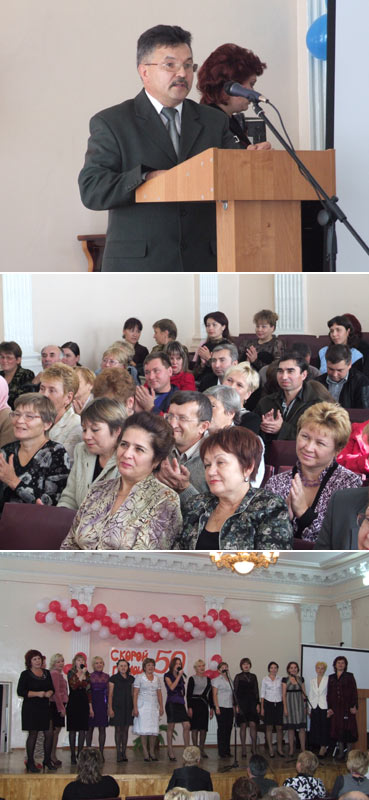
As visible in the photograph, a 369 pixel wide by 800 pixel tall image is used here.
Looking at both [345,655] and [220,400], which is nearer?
[220,400]

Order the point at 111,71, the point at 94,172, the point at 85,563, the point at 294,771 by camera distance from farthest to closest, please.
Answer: the point at 111,71 → the point at 294,771 → the point at 85,563 → the point at 94,172

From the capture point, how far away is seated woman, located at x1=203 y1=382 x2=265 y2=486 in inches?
141

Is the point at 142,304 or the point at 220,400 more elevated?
the point at 142,304

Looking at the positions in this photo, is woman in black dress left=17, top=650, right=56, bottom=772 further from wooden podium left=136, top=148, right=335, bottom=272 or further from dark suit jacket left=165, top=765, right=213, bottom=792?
wooden podium left=136, top=148, right=335, bottom=272

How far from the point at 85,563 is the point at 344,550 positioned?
1.06 m

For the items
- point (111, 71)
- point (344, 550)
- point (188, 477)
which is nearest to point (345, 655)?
point (344, 550)

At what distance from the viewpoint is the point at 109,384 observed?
360cm

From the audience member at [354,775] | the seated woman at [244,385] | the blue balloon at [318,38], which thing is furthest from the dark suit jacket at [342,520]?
the blue balloon at [318,38]

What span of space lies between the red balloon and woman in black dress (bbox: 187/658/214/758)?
47 cm

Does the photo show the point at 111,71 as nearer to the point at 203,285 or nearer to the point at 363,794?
the point at 203,285

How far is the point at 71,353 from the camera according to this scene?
359 cm

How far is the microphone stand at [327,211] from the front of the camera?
319 centimetres

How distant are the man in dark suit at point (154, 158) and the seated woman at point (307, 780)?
7.05 ft

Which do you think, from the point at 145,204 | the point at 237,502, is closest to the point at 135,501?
the point at 237,502
